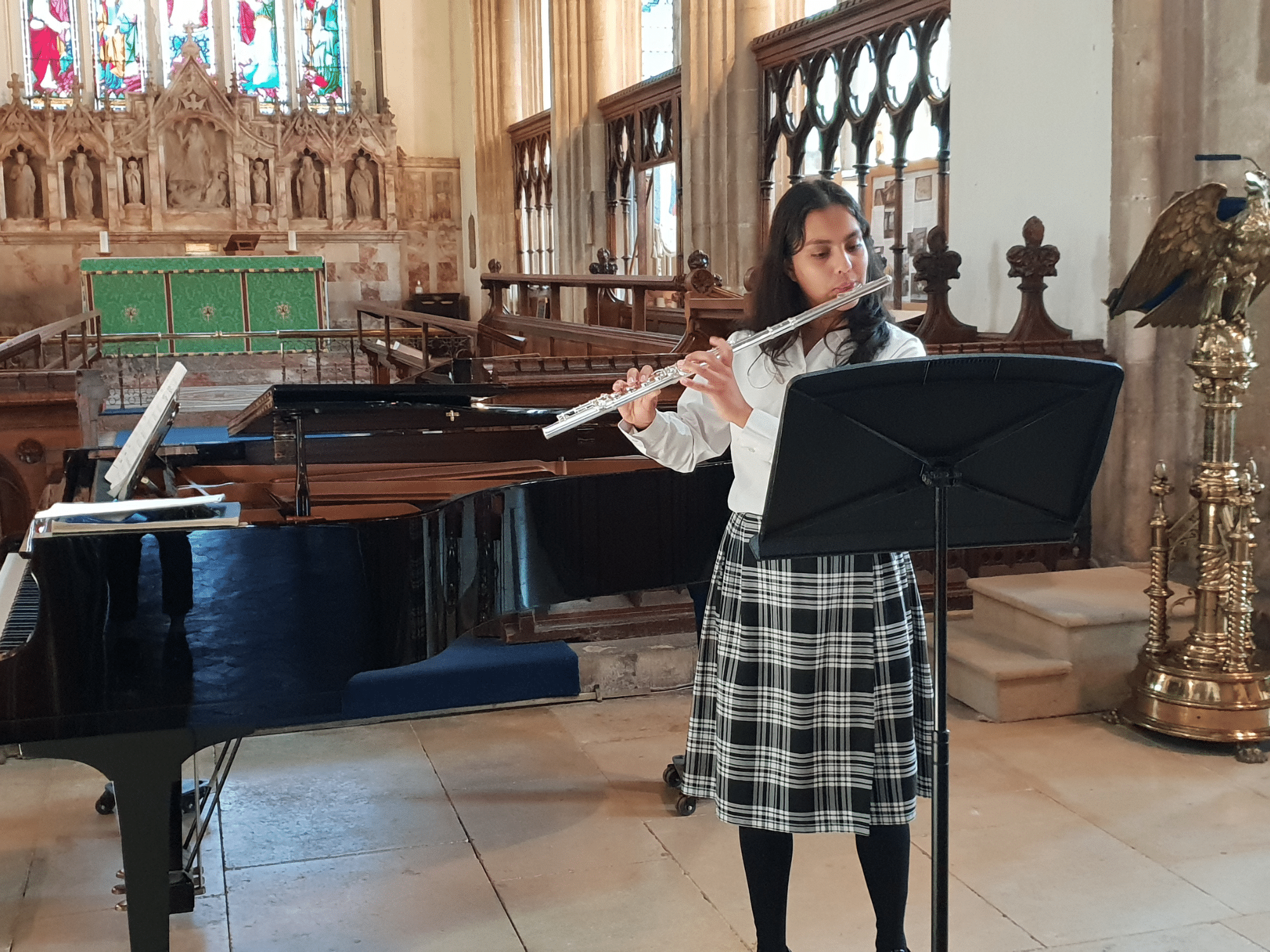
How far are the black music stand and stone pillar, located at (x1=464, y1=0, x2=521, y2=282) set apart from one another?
1494 centimetres

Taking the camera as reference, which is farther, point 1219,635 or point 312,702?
point 1219,635

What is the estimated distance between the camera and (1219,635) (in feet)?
12.8

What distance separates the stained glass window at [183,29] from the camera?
1703 cm

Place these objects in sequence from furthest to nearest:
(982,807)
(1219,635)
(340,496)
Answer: (1219,635)
(982,807)
(340,496)

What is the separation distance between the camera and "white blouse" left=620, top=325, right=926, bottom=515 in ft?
7.18

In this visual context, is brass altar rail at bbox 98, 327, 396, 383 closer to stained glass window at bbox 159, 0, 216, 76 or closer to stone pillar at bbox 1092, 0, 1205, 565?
stone pillar at bbox 1092, 0, 1205, 565

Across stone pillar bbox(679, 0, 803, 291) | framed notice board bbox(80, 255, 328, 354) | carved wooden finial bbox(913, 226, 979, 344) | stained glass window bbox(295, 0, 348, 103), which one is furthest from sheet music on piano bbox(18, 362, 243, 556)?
stained glass window bbox(295, 0, 348, 103)

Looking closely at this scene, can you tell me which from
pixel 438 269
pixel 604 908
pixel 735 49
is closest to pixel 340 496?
pixel 604 908

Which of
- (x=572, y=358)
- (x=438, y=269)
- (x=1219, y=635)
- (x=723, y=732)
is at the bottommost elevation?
(x=1219, y=635)

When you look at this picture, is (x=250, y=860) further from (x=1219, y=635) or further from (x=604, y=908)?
(x=1219, y=635)

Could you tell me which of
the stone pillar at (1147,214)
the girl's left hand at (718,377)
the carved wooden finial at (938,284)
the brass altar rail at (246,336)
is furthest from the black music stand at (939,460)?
the brass altar rail at (246,336)

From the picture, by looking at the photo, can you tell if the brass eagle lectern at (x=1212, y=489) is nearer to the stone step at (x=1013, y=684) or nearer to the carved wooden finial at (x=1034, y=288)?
the stone step at (x=1013, y=684)

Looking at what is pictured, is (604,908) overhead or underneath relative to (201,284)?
underneath

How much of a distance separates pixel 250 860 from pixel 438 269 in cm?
1531
